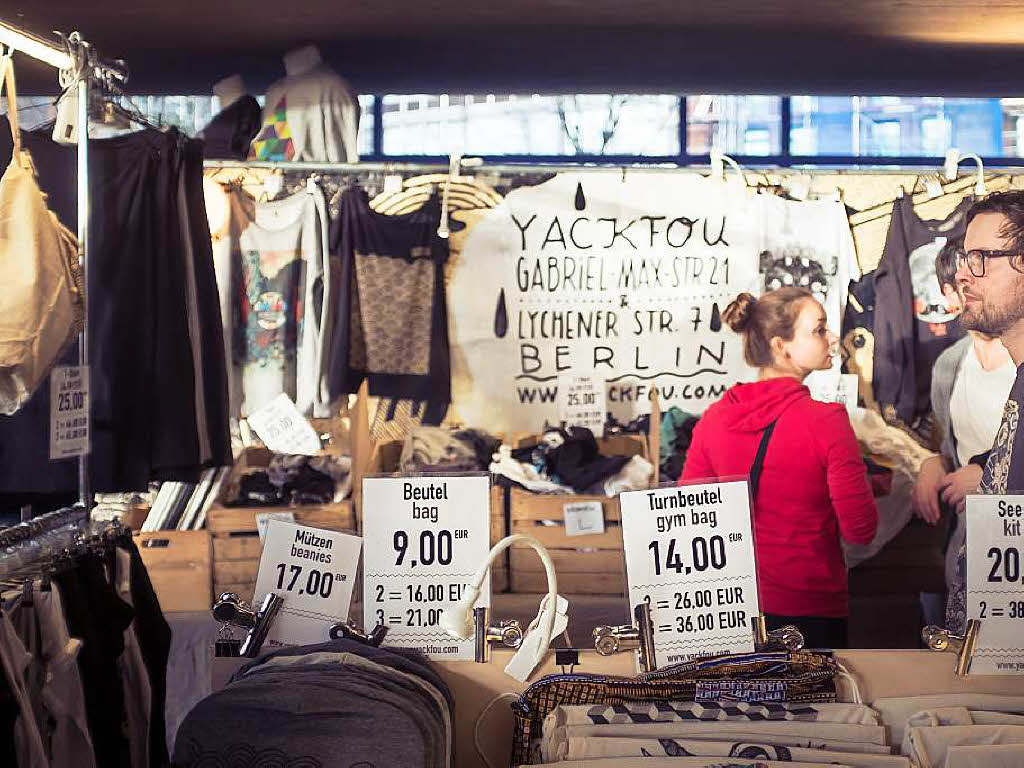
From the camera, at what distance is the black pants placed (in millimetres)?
3475

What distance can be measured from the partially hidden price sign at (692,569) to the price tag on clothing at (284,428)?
2.95 meters

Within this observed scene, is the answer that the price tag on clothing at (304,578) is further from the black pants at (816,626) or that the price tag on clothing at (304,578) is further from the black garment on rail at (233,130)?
the black garment on rail at (233,130)

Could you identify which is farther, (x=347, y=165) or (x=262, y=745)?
(x=347, y=165)

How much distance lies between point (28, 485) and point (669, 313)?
2.80m

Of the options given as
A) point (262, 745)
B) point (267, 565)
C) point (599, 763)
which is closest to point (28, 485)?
point (267, 565)

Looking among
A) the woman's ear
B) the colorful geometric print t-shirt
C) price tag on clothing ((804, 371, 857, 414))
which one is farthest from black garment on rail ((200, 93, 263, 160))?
price tag on clothing ((804, 371, 857, 414))

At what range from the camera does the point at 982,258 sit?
427 centimetres

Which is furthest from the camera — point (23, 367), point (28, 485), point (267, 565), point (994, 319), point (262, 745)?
point (994, 319)

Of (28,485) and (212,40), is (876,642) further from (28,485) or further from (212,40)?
(212,40)

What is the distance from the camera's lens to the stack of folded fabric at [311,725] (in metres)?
1.65

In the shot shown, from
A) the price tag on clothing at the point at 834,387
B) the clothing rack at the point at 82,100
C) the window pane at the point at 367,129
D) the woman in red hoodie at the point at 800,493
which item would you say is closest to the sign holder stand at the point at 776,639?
the woman in red hoodie at the point at 800,493

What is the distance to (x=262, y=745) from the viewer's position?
165 centimetres

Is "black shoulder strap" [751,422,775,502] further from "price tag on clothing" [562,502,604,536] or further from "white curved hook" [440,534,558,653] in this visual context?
"white curved hook" [440,534,558,653]

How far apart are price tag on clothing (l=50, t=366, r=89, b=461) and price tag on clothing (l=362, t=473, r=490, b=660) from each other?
97 cm
